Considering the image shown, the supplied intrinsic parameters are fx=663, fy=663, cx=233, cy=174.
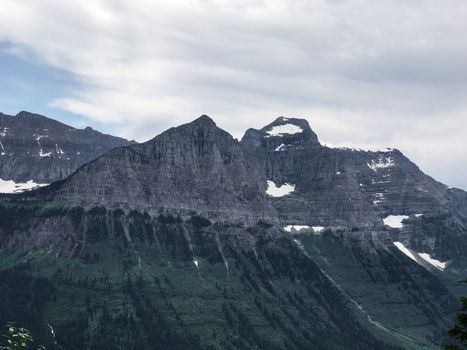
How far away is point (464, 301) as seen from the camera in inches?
1822

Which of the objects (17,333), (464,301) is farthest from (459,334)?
(17,333)

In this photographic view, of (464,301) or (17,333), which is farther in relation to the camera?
(464,301)

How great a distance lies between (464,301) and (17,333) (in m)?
29.8

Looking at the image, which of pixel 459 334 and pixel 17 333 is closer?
pixel 17 333

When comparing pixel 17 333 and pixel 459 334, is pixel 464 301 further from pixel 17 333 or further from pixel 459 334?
pixel 17 333

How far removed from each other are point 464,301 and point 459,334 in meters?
4.03

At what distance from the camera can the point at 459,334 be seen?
1928 inches

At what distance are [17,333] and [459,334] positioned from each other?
31.1 meters

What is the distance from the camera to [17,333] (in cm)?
3919
